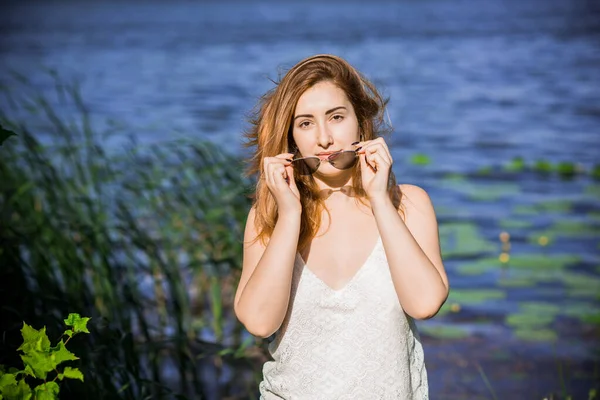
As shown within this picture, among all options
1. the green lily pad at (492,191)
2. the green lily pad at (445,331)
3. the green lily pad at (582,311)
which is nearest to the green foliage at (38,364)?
the green lily pad at (445,331)

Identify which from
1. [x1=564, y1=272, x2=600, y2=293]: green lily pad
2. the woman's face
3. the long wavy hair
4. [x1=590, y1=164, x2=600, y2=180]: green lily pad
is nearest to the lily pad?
[x1=590, y1=164, x2=600, y2=180]: green lily pad

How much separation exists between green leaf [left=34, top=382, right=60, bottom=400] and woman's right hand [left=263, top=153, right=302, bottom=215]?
0.83 m

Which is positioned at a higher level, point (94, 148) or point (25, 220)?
point (94, 148)

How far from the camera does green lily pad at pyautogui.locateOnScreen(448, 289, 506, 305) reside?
6.33 metres

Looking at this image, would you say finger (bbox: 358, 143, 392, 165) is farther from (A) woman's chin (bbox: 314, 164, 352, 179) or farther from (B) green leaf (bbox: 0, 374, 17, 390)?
(B) green leaf (bbox: 0, 374, 17, 390)

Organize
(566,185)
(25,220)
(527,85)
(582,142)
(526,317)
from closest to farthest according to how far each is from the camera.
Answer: (25,220) < (526,317) < (566,185) < (582,142) < (527,85)

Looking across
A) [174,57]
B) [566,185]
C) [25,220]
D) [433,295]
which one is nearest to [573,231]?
[566,185]

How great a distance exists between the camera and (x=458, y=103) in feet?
44.7

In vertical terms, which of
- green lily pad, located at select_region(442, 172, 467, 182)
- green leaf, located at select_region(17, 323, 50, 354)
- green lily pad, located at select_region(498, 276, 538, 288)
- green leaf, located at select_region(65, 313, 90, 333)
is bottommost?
green lily pad, located at select_region(498, 276, 538, 288)

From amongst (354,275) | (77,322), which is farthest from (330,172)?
(77,322)

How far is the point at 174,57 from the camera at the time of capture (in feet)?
62.6

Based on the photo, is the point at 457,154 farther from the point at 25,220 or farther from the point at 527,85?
the point at 25,220

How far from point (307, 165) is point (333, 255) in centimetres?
26

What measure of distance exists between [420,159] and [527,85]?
5470mm
